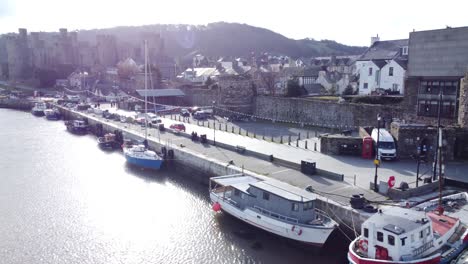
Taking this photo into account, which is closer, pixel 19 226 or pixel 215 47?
pixel 19 226

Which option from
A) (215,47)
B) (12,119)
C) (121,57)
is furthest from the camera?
(215,47)

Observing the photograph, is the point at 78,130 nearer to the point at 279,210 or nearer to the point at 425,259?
the point at 279,210

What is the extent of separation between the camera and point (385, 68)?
44.2 m

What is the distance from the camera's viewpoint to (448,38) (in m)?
29.8

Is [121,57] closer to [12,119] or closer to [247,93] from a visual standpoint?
[12,119]

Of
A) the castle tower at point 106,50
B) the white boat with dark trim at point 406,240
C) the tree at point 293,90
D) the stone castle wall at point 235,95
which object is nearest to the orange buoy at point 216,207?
the white boat with dark trim at point 406,240

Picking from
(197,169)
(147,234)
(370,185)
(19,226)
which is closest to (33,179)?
(19,226)

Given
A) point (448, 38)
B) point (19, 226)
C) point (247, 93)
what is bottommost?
point (19, 226)

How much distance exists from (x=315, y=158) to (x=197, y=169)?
26.2 ft

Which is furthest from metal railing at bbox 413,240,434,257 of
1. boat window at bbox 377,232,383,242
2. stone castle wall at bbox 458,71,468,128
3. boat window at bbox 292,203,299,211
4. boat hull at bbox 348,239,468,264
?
stone castle wall at bbox 458,71,468,128

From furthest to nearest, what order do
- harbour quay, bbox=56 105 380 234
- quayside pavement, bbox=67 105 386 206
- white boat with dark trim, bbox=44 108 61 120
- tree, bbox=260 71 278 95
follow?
white boat with dark trim, bbox=44 108 61 120 < tree, bbox=260 71 278 95 < quayside pavement, bbox=67 105 386 206 < harbour quay, bbox=56 105 380 234

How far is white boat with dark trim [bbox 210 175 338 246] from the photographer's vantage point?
16.2 metres

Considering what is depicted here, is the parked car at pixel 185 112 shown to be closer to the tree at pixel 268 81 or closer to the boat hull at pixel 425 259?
the tree at pixel 268 81

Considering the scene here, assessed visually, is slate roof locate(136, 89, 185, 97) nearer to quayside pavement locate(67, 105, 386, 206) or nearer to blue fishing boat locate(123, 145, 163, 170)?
quayside pavement locate(67, 105, 386, 206)
